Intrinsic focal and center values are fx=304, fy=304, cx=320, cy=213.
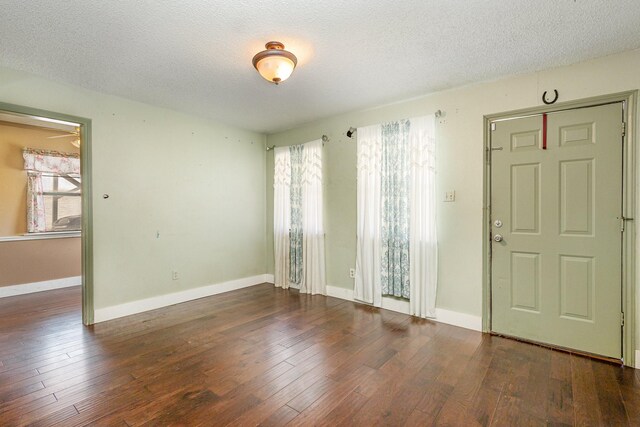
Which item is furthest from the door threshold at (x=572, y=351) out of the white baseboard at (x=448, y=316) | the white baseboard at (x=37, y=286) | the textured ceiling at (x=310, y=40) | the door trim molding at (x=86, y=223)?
the white baseboard at (x=37, y=286)

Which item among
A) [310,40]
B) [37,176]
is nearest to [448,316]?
[310,40]

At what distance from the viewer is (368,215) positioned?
401 centimetres

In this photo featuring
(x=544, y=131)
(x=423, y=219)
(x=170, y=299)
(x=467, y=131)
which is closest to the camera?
(x=544, y=131)

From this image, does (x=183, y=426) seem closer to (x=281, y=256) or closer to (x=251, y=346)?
(x=251, y=346)

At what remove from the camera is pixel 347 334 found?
123 inches

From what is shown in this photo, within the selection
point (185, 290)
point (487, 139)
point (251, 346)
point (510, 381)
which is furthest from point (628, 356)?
point (185, 290)

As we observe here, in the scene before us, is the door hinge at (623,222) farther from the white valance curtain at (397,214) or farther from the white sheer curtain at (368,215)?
the white sheer curtain at (368,215)

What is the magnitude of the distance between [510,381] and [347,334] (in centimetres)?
143

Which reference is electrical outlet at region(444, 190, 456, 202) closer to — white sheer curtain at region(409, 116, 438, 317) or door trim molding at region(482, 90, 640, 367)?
white sheer curtain at region(409, 116, 438, 317)

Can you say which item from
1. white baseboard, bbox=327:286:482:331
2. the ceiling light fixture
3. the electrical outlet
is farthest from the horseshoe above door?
the ceiling light fixture

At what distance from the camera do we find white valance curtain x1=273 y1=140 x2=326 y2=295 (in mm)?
4555

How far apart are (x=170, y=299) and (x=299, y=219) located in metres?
2.13

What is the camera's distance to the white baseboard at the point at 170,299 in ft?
11.7

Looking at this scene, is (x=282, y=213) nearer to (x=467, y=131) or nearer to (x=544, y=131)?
(x=467, y=131)
